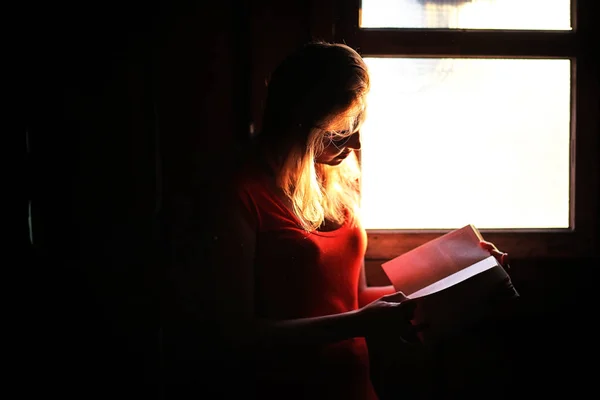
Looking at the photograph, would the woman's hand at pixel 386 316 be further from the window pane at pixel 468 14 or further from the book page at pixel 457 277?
the window pane at pixel 468 14

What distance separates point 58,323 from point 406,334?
976mm

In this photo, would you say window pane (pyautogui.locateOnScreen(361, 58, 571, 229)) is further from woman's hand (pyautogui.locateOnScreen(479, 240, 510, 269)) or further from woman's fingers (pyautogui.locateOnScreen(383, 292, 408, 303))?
woman's fingers (pyautogui.locateOnScreen(383, 292, 408, 303))

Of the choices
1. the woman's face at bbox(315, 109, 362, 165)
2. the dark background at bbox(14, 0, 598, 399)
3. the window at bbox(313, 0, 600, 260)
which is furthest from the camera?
the window at bbox(313, 0, 600, 260)

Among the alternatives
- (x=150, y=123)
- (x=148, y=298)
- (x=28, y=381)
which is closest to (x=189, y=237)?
(x=148, y=298)

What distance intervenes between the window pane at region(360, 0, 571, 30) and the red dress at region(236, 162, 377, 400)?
725 millimetres

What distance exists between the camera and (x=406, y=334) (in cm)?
107

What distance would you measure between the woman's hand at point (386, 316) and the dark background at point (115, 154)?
55 centimetres

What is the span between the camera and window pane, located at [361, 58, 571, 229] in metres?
1.42

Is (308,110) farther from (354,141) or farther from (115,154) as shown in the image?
(115,154)

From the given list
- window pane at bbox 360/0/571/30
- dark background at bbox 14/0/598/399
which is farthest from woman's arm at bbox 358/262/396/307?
window pane at bbox 360/0/571/30

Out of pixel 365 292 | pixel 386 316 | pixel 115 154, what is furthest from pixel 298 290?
pixel 115 154

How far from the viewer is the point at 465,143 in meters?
1.43

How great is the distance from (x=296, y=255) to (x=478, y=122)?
0.80 m

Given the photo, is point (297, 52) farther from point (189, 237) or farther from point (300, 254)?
point (189, 237)
